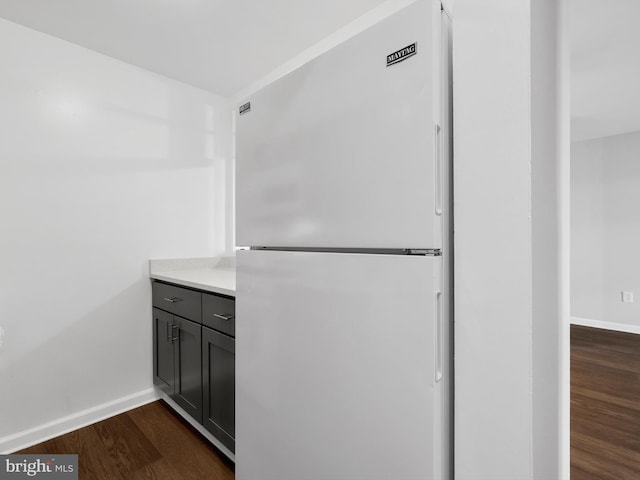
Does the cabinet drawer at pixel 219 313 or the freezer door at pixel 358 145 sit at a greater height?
the freezer door at pixel 358 145

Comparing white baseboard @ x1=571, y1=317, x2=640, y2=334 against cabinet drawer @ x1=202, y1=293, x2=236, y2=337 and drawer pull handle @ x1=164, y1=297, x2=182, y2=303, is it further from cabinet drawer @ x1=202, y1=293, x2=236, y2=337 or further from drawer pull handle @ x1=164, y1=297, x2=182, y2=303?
drawer pull handle @ x1=164, y1=297, x2=182, y2=303

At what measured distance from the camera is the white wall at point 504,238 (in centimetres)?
65

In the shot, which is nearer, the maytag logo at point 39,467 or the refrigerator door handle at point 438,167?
the refrigerator door handle at point 438,167

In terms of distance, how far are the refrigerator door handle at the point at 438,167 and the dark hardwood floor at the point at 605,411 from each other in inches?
67.4

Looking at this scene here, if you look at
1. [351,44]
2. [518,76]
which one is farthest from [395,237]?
[351,44]

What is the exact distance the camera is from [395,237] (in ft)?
2.52

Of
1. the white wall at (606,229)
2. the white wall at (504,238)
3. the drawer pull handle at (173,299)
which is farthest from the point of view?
the white wall at (606,229)

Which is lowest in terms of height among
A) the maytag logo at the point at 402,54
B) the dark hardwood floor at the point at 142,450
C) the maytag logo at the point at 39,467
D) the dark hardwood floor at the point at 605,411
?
the dark hardwood floor at the point at 605,411

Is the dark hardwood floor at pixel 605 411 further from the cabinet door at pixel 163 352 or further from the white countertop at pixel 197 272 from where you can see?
the cabinet door at pixel 163 352

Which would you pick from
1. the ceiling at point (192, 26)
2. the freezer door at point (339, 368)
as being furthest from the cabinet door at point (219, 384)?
the ceiling at point (192, 26)

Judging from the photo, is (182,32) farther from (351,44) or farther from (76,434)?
(76,434)

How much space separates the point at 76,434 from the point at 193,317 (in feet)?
3.23

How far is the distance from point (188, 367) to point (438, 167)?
1.75 m

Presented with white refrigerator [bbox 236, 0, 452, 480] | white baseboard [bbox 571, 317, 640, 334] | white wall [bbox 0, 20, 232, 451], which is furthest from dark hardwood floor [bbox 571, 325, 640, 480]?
white wall [bbox 0, 20, 232, 451]
